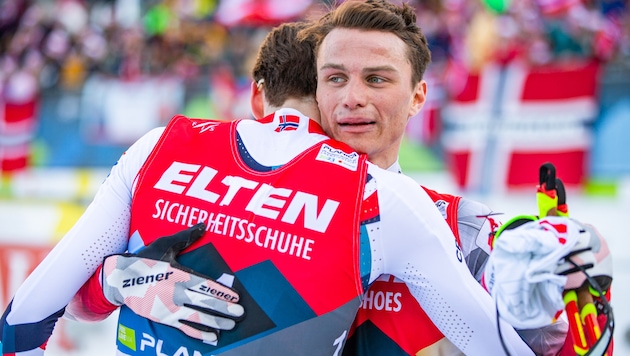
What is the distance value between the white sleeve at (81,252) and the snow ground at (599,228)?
3300mm

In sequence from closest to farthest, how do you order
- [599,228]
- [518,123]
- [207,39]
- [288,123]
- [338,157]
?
1. [338,157]
2. [288,123]
3. [599,228]
4. [518,123]
5. [207,39]

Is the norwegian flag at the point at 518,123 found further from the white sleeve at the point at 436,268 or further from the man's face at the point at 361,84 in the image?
the white sleeve at the point at 436,268

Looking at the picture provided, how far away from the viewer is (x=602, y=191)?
19.2ft

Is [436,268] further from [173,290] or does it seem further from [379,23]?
[379,23]

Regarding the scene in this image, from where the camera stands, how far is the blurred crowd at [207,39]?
23.4 feet

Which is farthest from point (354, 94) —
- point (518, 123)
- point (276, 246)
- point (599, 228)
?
point (518, 123)

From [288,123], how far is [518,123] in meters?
4.34

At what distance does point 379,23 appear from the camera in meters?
2.36

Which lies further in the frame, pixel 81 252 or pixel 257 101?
pixel 257 101

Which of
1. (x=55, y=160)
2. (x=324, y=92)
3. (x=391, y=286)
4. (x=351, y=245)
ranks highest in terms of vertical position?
(x=324, y=92)

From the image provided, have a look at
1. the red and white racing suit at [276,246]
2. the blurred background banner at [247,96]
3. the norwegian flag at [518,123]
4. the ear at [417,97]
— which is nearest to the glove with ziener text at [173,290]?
A: the red and white racing suit at [276,246]

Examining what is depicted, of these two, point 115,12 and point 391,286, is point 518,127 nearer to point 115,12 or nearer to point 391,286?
point 391,286

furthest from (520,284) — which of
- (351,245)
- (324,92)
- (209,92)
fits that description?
(209,92)

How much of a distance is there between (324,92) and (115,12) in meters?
10.8
